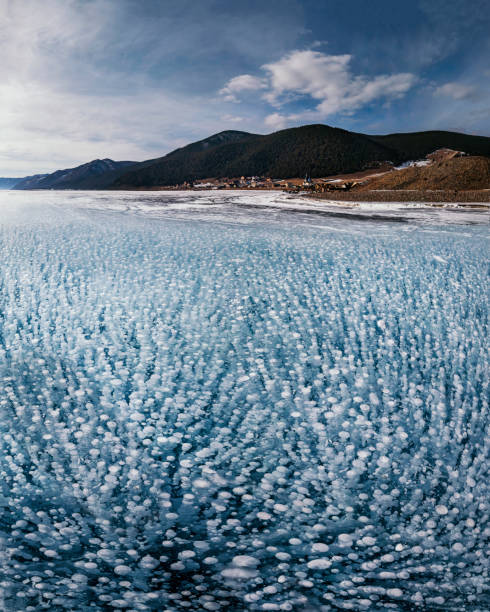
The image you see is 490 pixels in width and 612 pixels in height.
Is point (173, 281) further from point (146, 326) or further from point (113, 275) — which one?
point (146, 326)

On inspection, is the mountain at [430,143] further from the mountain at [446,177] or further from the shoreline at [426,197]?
the shoreline at [426,197]

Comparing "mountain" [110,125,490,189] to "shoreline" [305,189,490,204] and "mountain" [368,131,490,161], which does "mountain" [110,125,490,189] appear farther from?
"shoreline" [305,189,490,204]

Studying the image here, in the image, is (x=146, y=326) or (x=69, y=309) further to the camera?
(x=69, y=309)

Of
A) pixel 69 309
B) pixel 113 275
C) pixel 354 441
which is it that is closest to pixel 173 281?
pixel 113 275

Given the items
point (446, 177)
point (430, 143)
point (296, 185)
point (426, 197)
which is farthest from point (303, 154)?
point (426, 197)

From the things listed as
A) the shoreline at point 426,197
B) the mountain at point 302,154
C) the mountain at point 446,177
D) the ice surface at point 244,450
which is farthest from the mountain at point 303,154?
the ice surface at point 244,450

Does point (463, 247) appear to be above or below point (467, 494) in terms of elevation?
above

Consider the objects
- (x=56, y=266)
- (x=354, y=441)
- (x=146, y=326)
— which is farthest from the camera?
(x=56, y=266)
